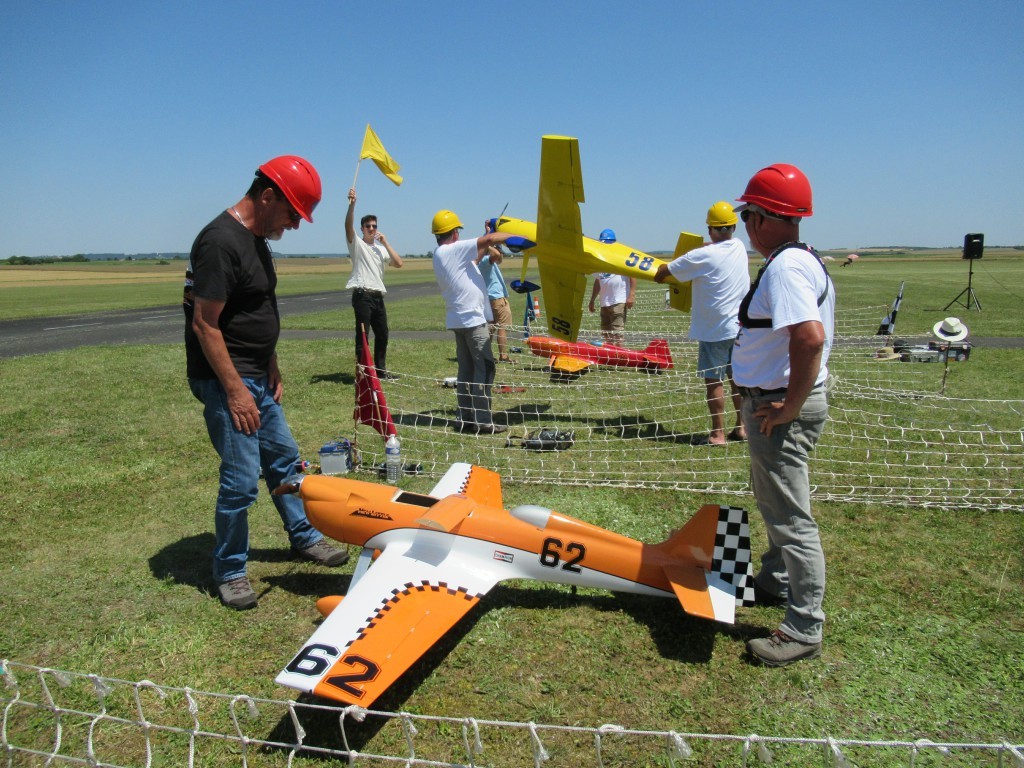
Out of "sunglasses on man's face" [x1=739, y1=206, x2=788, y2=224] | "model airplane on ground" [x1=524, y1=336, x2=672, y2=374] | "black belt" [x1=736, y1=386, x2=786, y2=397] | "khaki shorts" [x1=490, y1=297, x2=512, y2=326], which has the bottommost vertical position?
"model airplane on ground" [x1=524, y1=336, x2=672, y2=374]

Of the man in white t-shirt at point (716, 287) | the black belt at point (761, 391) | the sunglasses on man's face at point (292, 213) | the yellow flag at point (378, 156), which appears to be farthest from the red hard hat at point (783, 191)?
the yellow flag at point (378, 156)

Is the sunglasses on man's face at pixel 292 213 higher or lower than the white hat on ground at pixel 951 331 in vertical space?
higher

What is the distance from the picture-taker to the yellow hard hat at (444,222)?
741 cm

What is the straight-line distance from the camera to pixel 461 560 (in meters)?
3.77

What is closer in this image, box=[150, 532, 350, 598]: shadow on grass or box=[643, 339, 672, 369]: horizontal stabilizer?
box=[150, 532, 350, 598]: shadow on grass

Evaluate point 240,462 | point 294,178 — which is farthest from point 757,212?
point 240,462

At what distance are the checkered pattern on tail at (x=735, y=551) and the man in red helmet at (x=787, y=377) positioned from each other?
0.18m

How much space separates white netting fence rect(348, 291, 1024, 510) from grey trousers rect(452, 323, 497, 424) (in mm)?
272

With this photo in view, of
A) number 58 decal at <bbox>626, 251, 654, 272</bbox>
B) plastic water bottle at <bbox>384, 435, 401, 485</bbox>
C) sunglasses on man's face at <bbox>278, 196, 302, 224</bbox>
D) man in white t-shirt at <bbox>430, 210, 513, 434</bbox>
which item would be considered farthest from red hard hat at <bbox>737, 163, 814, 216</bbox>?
number 58 decal at <bbox>626, 251, 654, 272</bbox>

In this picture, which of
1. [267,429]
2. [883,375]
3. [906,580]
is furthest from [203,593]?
[883,375]

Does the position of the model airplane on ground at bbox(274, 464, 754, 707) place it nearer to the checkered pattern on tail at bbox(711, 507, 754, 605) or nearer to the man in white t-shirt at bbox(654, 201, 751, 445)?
the checkered pattern on tail at bbox(711, 507, 754, 605)

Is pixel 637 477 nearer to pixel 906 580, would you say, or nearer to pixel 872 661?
pixel 906 580

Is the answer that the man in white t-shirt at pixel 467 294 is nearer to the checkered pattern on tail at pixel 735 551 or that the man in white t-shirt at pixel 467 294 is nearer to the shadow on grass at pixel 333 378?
the shadow on grass at pixel 333 378

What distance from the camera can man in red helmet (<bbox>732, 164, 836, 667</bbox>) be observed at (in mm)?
2883
